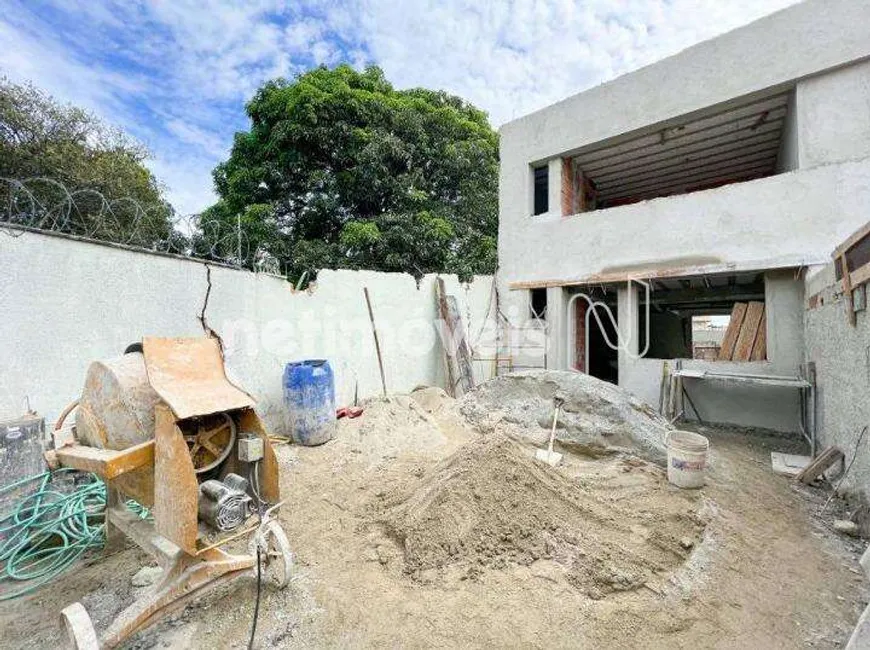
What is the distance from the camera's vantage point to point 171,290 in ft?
13.8

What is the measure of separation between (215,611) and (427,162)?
11618mm

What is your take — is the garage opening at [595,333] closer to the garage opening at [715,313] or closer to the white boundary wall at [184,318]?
the garage opening at [715,313]

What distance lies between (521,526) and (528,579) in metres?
0.40

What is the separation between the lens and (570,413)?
5320 mm

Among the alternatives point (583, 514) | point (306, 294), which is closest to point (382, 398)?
point (306, 294)

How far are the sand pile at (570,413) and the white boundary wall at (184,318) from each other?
2040mm

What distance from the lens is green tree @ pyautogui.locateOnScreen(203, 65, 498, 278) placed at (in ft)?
34.0

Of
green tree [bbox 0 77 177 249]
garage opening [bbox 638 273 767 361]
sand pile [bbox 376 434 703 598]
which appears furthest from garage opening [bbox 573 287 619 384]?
→ green tree [bbox 0 77 177 249]

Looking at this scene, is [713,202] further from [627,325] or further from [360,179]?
[360,179]

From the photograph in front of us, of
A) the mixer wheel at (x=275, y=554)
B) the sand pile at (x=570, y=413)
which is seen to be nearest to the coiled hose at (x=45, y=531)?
the mixer wheel at (x=275, y=554)

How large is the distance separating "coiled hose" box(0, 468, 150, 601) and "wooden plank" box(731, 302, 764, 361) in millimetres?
8484

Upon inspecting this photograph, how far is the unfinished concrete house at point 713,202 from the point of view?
5578 millimetres

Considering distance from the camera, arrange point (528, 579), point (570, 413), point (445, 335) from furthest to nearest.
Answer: point (445, 335)
point (570, 413)
point (528, 579)

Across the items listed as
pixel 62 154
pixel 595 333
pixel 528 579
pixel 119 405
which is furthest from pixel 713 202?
pixel 62 154
